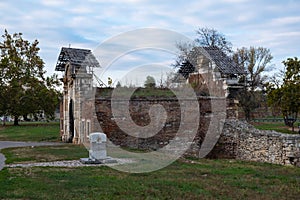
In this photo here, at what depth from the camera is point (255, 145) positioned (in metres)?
16.8

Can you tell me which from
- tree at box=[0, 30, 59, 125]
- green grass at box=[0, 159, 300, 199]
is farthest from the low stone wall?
tree at box=[0, 30, 59, 125]

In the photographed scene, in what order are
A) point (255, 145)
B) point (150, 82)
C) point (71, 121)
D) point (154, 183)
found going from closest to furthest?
1. point (154, 183)
2. point (255, 145)
3. point (150, 82)
4. point (71, 121)

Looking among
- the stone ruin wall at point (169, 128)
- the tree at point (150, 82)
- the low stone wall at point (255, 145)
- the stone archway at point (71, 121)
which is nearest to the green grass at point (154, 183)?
the low stone wall at point (255, 145)

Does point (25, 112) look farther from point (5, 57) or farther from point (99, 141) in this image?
point (99, 141)

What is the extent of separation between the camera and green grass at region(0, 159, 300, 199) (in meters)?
8.42

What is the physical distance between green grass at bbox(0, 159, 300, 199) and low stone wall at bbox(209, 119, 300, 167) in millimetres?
1806

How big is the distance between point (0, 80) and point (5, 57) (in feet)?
9.54

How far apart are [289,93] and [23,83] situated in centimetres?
3071

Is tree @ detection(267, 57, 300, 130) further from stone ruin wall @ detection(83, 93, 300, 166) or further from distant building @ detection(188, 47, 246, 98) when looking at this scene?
stone ruin wall @ detection(83, 93, 300, 166)

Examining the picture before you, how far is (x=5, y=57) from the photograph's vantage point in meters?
43.4

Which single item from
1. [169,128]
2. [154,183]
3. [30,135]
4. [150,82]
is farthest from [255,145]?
[30,135]

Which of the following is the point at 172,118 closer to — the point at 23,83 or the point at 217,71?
the point at 217,71

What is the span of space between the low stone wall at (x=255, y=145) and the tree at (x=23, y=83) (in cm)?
2940

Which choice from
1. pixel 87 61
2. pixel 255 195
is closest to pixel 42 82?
pixel 87 61
